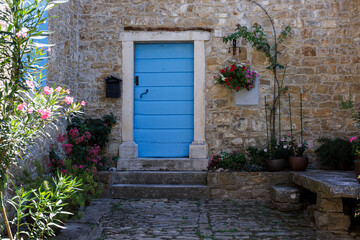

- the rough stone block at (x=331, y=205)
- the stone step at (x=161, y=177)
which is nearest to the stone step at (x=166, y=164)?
the stone step at (x=161, y=177)

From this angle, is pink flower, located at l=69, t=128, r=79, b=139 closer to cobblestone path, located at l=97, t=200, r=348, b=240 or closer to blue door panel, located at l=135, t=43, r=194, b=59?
cobblestone path, located at l=97, t=200, r=348, b=240

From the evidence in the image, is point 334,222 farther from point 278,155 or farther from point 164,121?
point 164,121

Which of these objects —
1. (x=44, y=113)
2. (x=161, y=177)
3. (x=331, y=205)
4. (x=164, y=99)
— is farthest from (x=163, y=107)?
(x=44, y=113)

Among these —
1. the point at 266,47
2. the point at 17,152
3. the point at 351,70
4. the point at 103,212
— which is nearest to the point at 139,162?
the point at 103,212

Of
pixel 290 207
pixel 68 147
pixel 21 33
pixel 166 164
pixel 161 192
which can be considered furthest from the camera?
pixel 166 164

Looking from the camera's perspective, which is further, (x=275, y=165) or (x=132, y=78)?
(x=132, y=78)

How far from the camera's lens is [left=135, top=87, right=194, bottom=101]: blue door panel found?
6.29 m

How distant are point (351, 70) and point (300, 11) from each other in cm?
131

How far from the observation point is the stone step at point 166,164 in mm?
6008

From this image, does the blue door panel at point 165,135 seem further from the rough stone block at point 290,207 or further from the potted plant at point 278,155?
the rough stone block at point 290,207

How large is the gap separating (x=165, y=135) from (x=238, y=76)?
1.58 m

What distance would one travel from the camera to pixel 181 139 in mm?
6273

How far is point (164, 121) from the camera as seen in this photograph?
6.30 metres

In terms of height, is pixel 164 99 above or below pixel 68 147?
above
